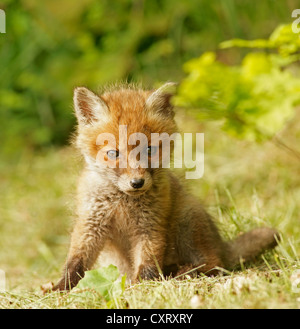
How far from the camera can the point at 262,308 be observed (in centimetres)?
224

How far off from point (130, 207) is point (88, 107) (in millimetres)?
730

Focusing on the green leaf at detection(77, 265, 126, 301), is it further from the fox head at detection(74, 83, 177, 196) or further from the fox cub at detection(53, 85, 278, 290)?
the fox head at detection(74, 83, 177, 196)

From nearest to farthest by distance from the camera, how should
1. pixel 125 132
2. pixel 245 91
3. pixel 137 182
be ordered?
pixel 137 182, pixel 125 132, pixel 245 91

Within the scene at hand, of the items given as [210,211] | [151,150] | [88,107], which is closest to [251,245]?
[210,211]

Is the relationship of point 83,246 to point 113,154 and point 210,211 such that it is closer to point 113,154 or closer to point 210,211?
point 113,154

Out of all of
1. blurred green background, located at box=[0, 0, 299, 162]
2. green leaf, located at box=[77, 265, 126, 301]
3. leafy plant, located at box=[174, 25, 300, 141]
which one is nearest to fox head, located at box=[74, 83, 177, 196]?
green leaf, located at box=[77, 265, 126, 301]

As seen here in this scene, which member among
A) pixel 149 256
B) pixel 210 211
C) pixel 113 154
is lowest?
pixel 149 256

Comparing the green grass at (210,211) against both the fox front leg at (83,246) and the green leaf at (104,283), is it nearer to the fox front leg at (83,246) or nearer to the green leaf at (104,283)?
the green leaf at (104,283)

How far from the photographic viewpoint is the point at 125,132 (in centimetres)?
310

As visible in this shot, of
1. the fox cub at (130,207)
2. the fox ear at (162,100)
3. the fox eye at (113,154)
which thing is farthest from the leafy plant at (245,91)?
the fox eye at (113,154)

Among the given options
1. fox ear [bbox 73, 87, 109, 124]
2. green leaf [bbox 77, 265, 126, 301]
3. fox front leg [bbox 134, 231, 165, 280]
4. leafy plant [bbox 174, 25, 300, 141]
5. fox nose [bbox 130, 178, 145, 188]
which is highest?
leafy plant [bbox 174, 25, 300, 141]

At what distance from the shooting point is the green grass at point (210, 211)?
2.57 metres

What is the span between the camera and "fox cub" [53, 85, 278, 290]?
3160mm
